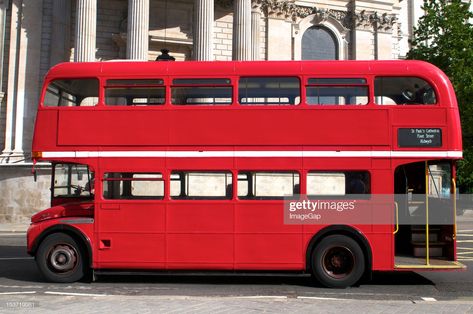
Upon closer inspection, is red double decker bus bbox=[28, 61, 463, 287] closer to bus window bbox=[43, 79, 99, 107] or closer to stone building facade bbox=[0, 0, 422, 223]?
bus window bbox=[43, 79, 99, 107]

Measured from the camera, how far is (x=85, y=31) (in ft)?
85.9

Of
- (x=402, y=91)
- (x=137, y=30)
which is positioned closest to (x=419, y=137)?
(x=402, y=91)

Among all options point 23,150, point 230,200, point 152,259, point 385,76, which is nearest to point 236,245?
point 230,200

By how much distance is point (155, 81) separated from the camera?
9969mm

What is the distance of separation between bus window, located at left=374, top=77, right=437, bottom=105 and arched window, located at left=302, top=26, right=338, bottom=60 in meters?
25.9

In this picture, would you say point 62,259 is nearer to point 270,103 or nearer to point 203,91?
point 203,91

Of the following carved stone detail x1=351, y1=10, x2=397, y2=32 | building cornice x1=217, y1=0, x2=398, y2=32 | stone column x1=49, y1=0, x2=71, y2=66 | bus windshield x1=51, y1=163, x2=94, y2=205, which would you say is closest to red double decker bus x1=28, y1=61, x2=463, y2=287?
bus windshield x1=51, y1=163, x2=94, y2=205

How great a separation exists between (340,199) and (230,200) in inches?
79.6

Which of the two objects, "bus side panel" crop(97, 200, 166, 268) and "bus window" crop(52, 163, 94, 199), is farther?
"bus window" crop(52, 163, 94, 199)

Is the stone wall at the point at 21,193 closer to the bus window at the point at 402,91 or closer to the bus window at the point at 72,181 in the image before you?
the bus window at the point at 72,181

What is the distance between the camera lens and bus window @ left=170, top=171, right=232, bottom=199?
9.74 meters

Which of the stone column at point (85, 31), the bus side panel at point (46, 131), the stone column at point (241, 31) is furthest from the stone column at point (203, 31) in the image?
the bus side panel at point (46, 131)

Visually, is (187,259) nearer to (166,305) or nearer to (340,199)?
(166,305)

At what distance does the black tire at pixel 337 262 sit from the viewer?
9562mm
